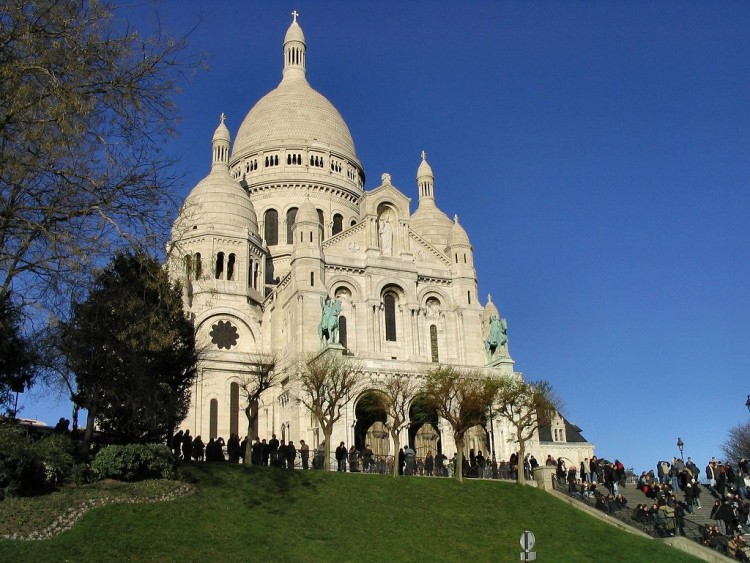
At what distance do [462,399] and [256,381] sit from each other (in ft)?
46.3

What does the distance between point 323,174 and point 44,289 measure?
55.2 metres

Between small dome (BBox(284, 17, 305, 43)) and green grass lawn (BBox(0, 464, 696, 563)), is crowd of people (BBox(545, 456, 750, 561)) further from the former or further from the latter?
small dome (BBox(284, 17, 305, 43))

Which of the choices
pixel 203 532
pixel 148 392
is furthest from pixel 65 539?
pixel 148 392

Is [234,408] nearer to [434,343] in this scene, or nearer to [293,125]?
[434,343]

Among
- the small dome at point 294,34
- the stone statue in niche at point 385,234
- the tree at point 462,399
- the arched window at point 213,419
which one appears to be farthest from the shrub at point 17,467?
the small dome at point 294,34

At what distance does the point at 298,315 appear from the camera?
165 ft

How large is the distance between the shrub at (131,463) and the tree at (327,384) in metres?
8.04

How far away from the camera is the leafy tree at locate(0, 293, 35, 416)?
27562 mm

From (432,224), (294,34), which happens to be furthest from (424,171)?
(294,34)

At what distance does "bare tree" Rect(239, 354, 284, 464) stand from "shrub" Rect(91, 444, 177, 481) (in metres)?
6.84

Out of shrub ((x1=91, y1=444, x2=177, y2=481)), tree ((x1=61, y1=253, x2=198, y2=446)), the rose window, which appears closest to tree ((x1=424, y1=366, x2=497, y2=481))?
tree ((x1=61, y1=253, x2=198, y2=446))

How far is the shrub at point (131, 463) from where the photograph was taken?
27.1 m

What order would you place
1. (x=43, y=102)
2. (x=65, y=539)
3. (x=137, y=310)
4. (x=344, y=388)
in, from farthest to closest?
(x=344, y=388), (x=137, y=310), (x=65, y=539), (x=43, y=102)

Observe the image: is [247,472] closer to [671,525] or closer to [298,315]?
[671,525]
